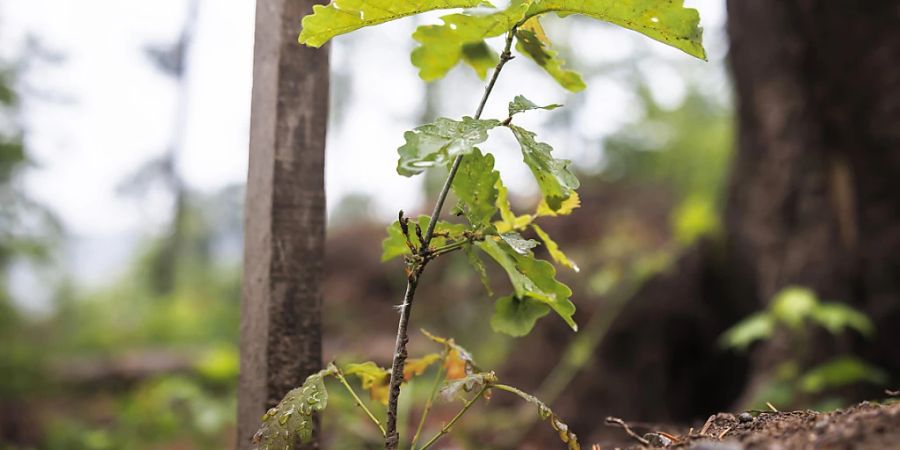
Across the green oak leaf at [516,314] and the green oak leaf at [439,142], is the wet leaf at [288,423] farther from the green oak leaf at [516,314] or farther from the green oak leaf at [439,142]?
the green oak leaf at [439,142]

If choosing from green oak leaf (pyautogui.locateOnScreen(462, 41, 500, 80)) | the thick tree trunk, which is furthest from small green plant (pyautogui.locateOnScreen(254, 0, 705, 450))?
the thick tree trunk

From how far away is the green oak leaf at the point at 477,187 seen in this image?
115cm

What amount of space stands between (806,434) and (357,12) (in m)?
1.01

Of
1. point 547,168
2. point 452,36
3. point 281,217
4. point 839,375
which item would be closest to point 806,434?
point 547,168

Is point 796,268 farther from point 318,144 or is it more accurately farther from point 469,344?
point 469,344

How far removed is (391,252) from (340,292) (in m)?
8.14

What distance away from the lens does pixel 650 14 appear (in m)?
1.12

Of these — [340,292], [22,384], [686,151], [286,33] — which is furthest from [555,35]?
[286,33]

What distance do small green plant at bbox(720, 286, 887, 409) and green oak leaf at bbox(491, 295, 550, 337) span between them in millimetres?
2060

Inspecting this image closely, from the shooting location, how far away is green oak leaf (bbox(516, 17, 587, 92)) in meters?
1.25

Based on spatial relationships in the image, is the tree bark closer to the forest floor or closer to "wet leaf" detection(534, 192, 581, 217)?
"wet leaf" detection(534, 192, 581, 217)

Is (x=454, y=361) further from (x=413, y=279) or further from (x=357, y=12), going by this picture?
(x=357, y=12)

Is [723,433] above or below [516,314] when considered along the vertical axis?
below

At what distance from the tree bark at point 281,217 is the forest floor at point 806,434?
0.70 metres
